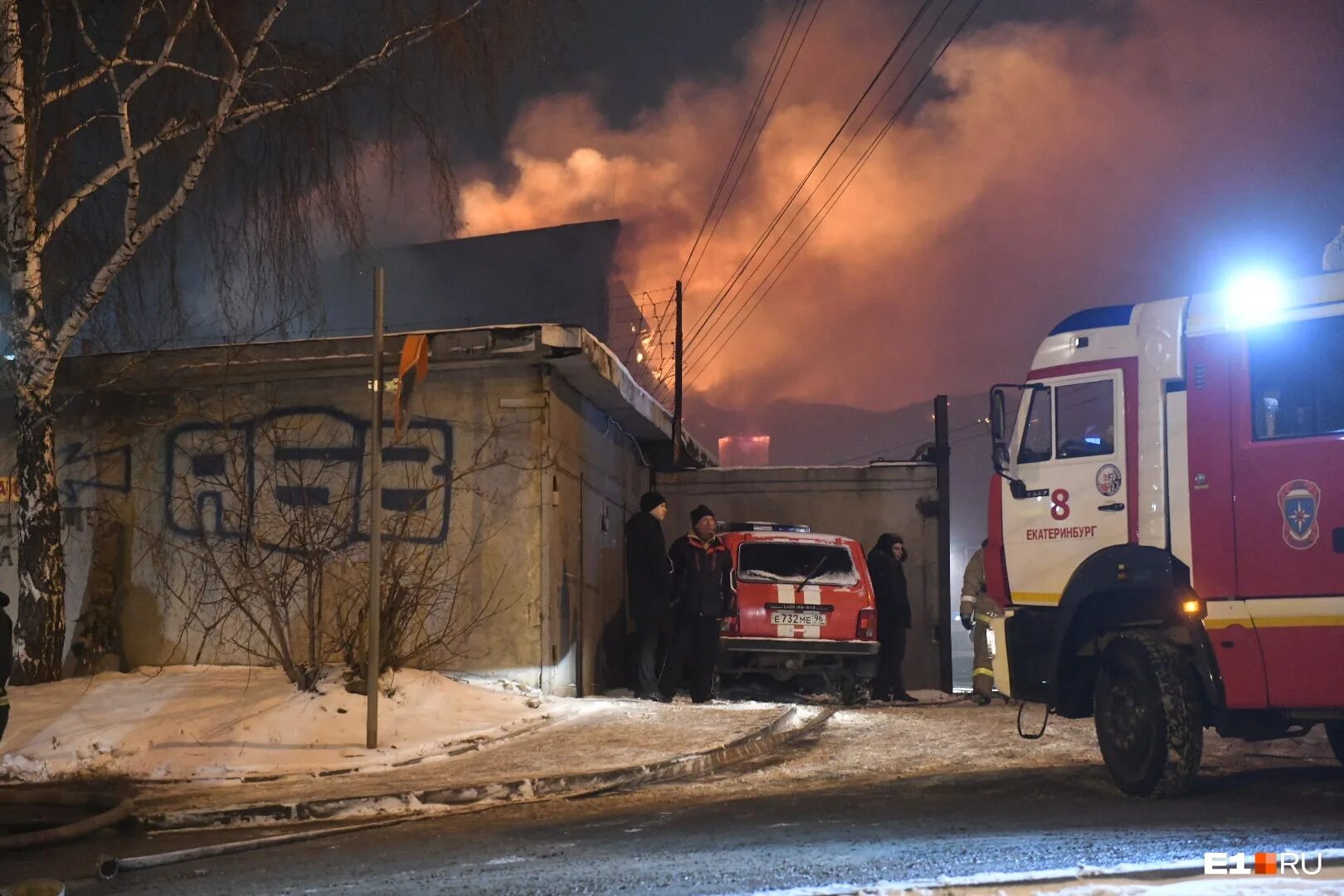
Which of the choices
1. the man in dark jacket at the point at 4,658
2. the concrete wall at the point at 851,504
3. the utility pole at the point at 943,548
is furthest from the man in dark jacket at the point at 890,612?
the man in dark jacket at the point at 4,658

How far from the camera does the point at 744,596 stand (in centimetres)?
1421

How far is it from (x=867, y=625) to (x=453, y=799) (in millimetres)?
7467

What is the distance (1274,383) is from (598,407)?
33.2 ft

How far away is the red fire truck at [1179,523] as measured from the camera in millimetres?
6828

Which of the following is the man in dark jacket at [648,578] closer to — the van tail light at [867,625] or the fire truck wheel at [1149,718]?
the van tail light at [867,625]

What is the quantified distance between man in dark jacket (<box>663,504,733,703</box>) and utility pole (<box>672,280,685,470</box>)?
6.01 meters

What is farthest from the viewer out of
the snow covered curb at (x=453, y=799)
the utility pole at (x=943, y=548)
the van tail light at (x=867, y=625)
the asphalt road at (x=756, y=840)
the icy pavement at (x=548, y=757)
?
the utility pole at (x=943, y=548)

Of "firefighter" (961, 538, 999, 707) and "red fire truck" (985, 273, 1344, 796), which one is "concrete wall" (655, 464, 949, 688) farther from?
"red fire truck" (985, 273, 1344, 796)

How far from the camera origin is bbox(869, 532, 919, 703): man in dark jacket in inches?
645

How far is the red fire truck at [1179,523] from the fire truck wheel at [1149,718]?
0.03 feet

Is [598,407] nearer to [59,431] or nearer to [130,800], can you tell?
[59,431]

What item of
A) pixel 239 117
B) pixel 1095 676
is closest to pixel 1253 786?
pixel 1095 676

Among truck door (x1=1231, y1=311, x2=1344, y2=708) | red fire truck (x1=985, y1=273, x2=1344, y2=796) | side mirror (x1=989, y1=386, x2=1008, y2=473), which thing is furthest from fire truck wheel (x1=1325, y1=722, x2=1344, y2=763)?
side mirror (x1=989, y1=386, x2=1008, y2=473)

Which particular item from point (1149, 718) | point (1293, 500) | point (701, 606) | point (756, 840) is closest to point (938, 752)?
point (1149, 718)
